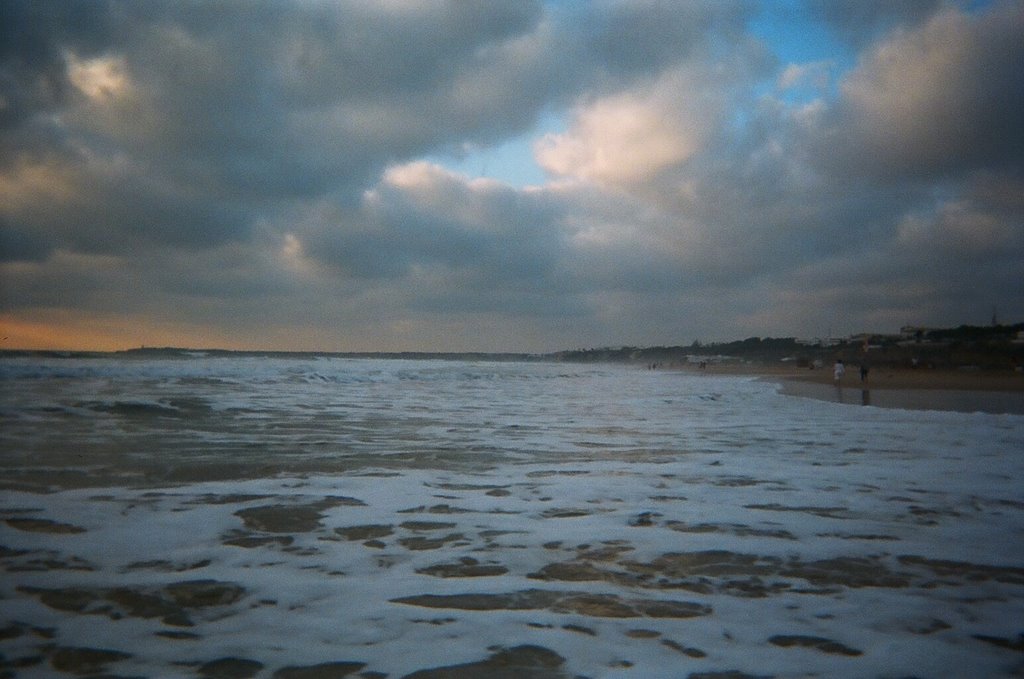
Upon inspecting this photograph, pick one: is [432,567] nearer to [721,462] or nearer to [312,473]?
[312,473]

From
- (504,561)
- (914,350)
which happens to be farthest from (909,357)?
(504,561)

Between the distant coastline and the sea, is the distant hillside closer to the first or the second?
the distant coastline

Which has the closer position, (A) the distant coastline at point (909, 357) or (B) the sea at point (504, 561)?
(B) the sea at point (504, 561)

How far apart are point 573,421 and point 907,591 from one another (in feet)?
29.7

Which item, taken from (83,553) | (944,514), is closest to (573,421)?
(944,514)

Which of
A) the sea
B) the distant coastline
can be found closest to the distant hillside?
the distant coastline

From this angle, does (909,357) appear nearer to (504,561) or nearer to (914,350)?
(914,350)

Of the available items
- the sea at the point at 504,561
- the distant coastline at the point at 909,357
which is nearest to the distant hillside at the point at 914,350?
the distant coastline at the point at 909,357

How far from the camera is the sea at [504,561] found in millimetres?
2678

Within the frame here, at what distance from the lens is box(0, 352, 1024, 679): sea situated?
2678 millimetres

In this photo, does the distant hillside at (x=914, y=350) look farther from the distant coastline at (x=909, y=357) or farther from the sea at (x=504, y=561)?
the sea at (x=504, y=561)

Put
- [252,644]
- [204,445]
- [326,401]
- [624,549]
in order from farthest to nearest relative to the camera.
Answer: [326,401] < [204,445] < [624,549] < [252,644]

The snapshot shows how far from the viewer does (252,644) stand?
273 cm

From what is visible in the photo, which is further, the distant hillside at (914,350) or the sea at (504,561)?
the distant hillside at (914,350)
